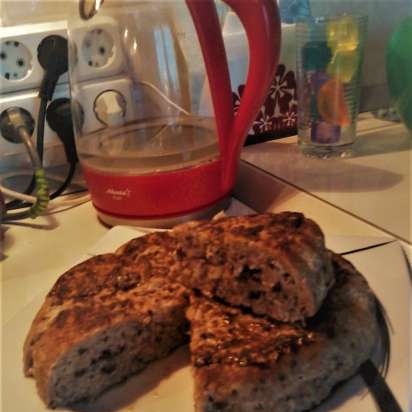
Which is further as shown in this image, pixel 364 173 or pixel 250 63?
pixel 364 173

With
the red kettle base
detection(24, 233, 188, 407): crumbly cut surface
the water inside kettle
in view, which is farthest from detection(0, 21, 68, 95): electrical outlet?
detection(24, 233, 188, 407): crumbly cut surface

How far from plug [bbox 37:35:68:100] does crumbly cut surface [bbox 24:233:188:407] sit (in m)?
0.33

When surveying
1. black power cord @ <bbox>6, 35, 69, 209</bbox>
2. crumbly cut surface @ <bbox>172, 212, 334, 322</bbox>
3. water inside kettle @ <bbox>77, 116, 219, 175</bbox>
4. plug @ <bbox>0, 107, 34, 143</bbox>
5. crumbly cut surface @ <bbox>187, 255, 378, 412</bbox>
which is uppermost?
black power cord @ <bbox>6, 35, 69, 209</bbox>

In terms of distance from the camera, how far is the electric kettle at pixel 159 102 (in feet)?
1.85

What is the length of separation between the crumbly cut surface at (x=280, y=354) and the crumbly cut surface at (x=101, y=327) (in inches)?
1.7

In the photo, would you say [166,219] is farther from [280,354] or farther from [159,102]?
[280,354]

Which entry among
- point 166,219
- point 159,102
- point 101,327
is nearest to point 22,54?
point 159,102

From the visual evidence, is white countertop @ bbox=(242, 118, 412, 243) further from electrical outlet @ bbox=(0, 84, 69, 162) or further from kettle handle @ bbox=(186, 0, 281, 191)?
electrical outlet @ bbox=(0, 84, 69, 162)

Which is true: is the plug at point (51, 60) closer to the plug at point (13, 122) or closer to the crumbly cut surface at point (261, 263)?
the plug at point (13, 122)

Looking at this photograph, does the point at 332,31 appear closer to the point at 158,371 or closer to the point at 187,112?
the point at 187,112

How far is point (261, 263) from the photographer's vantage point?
41 cm

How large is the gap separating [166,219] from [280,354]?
0.28 m

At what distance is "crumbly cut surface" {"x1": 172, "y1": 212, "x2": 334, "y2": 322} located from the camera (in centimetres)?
39

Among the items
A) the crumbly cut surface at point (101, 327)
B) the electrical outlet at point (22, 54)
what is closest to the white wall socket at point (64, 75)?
the electrical outlet at point (22, 54)
